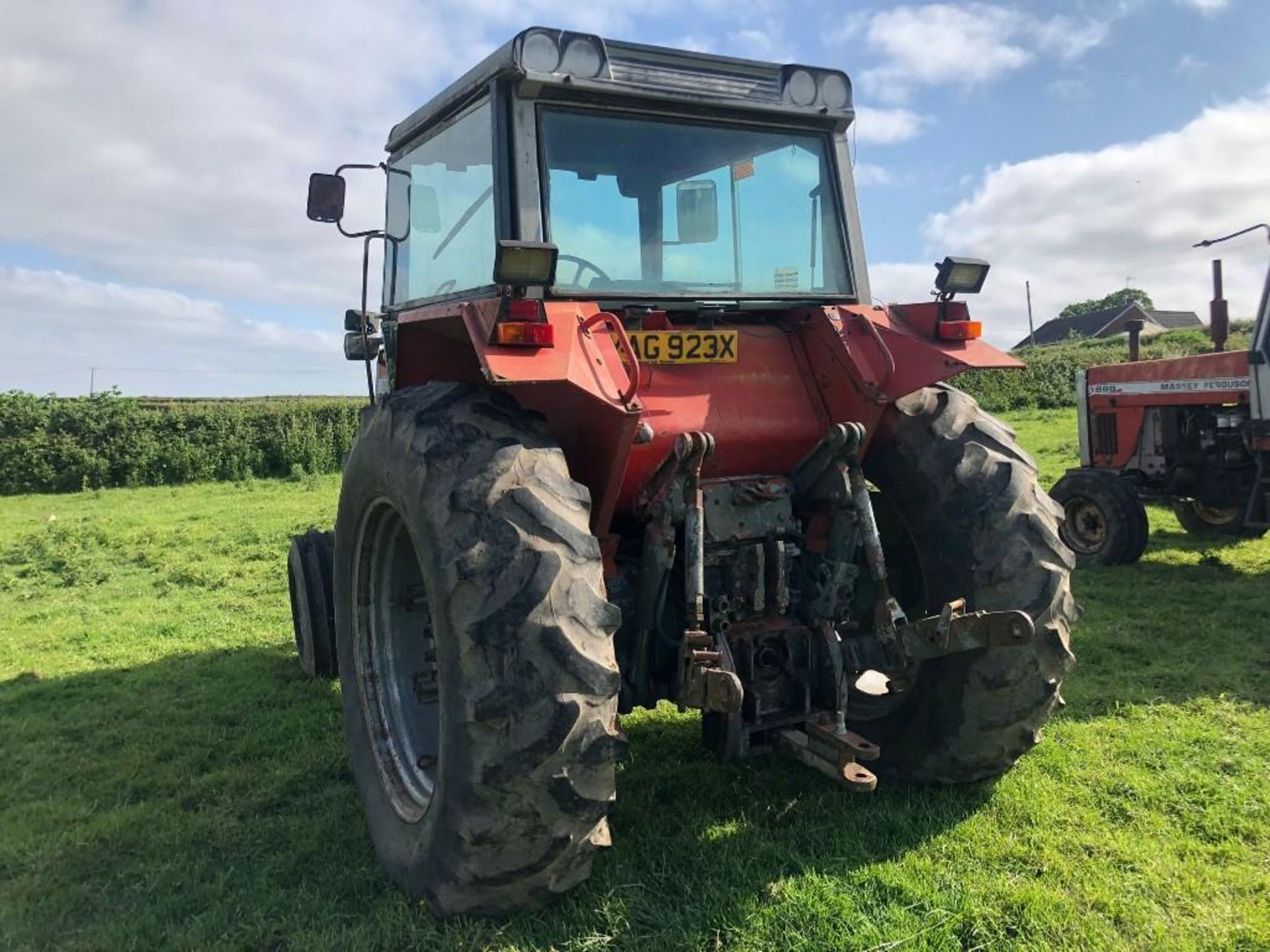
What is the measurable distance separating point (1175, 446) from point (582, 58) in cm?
765

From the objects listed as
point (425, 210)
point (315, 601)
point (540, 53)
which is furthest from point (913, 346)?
point (315, 601)

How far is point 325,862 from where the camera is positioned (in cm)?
354

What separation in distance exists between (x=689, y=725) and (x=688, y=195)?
239cm

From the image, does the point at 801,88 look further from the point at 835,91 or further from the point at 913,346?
the point at 913,346

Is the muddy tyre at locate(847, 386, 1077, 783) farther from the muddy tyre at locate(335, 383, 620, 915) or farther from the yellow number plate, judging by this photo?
the muddy tyre at locate(335, 383, 620, 915)

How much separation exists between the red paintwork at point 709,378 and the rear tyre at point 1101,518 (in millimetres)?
5087

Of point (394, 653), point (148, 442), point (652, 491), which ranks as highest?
point (148, 442)

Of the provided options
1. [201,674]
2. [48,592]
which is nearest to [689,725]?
[201,674]

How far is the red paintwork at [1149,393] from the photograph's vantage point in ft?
27.7

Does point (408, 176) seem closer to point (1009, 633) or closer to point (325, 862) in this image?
point (325, 862)

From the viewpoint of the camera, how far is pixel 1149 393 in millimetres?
9148

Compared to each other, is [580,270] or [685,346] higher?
[580,270]

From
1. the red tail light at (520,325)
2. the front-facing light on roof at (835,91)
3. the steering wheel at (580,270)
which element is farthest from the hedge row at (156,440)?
the red tail light at (520,325)

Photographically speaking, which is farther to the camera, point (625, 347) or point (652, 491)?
point (652, 491)
